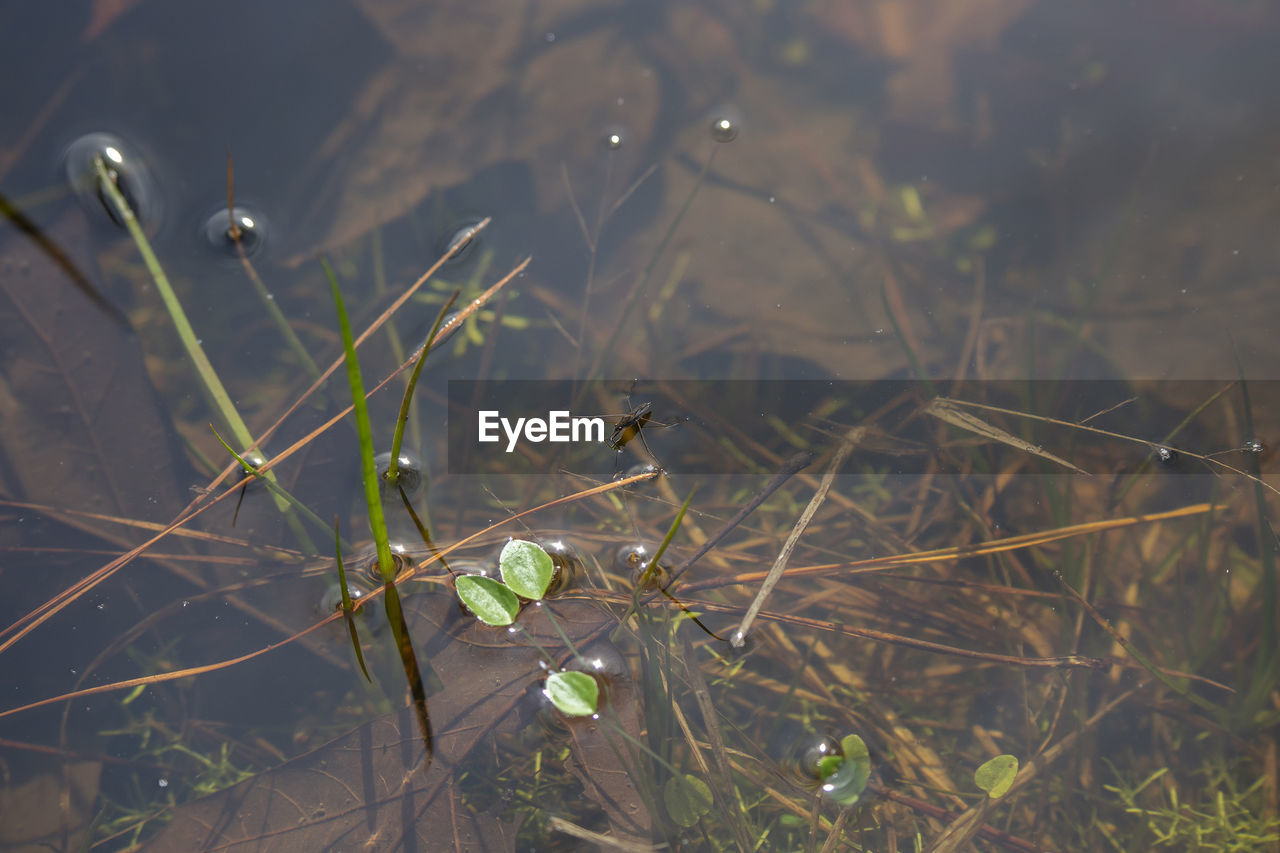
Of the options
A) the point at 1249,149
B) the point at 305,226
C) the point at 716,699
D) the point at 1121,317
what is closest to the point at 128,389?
the point at 305,226

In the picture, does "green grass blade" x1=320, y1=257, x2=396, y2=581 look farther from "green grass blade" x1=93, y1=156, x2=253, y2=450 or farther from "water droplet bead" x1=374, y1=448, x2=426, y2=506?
"green grass blade" x1=93, y1=156, x2=253, y2=450

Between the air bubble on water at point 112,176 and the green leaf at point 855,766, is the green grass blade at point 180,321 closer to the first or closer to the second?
the air bubble on water at point 112,176

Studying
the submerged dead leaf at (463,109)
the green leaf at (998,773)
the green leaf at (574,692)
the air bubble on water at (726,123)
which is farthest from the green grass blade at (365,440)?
the green leaf at (998,773)

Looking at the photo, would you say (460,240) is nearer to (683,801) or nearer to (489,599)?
(489,599)

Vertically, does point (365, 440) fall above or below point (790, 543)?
above

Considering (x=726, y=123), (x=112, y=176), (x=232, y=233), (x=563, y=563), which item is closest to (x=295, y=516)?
(x=563, y=563)

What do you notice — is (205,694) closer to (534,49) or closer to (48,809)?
(48,809)

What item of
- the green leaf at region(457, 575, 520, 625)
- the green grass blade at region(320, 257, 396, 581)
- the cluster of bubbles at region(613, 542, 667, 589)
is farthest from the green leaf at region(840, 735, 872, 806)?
the green grass blade at region(320, 257, 396, 581)
